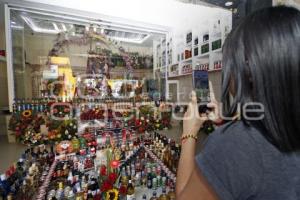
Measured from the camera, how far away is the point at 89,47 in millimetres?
3314

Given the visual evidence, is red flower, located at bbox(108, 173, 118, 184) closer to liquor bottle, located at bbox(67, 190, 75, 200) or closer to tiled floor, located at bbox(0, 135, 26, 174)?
liquor bottle, located at bbox(67, 190, 75, 200)

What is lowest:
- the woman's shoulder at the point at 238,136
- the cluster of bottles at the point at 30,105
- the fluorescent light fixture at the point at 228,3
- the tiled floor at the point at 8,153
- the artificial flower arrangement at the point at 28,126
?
the tiled floor at the point at 8,153

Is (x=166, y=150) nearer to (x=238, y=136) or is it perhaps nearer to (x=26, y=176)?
(x=26, y=176)

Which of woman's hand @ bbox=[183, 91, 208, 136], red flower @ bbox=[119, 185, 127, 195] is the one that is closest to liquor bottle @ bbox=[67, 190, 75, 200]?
red flower @ bbox=[119, 185, 127, 195]

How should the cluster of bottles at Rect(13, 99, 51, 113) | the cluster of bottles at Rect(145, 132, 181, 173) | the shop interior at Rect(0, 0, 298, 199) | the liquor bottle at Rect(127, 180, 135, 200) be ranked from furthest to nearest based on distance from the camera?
the cluster of bottles at Rect(13, 99, 51, 113) < the shop interior at Rect(0, 0, 298, 199) < the cluster of bottles at Rect(145, 132, 181, 173) < the liquor bottle at Rect(127, 180, 135, 200)

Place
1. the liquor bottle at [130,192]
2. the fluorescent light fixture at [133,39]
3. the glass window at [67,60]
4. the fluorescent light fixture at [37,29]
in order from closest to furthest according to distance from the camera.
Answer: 1. the liquor bottle at [130,192]
2. the glass window at [67,60]
3. the fluorescent light fixture at [37,29]
4. the fluorescent light fixture at [133,39]

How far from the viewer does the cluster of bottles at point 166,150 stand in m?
1.58

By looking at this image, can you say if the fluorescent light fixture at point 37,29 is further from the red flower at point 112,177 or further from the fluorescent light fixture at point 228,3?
the red flower at point 112,177

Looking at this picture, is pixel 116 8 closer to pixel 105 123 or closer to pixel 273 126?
pixel 105 123

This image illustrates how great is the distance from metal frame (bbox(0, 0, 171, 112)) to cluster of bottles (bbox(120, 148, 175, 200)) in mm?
2286

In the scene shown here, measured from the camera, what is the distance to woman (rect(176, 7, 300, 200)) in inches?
13.8

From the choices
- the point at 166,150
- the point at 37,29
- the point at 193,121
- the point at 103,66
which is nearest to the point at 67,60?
the point at 103,66

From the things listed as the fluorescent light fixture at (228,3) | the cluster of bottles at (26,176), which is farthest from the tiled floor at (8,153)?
the fluorescent light fixture at (228,3)

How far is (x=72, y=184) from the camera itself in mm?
1347
